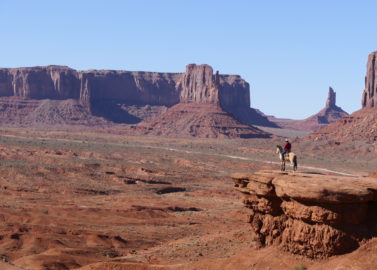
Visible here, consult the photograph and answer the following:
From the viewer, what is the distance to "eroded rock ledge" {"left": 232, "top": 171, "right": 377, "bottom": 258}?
19.1 m

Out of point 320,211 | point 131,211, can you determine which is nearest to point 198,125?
point 131,211

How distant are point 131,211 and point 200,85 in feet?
438

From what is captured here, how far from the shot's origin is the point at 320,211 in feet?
63.5

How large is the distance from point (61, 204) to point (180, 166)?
1459 inches

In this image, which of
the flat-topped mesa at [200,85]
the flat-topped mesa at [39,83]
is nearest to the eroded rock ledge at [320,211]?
the flat-topped mesa at [200,85]

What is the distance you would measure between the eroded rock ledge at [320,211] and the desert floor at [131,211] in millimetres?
417

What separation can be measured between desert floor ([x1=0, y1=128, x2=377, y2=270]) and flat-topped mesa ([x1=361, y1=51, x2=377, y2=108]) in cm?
2617

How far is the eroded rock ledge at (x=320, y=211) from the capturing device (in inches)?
751

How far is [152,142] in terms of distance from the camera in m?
130

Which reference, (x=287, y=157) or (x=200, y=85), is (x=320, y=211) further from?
(x=200, y=85)

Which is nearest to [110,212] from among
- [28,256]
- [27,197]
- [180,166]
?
[27,197]

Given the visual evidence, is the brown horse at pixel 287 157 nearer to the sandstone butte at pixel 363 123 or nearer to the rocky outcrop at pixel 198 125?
the sandstone butte at pixel 363 123

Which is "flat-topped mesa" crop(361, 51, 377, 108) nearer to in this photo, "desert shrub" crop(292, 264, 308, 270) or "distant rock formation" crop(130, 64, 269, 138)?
"distant rock formation" crop(130, 64, 269, 138)

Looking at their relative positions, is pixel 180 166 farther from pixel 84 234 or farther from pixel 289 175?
pixel 289 175
